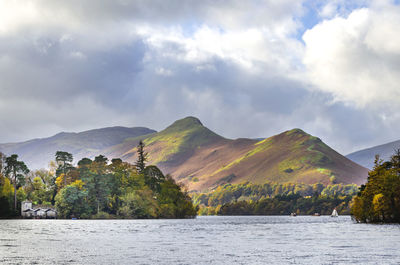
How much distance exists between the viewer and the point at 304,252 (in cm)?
6562

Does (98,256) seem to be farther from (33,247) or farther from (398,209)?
(398,209)

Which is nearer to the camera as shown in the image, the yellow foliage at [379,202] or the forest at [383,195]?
the forest at [383,195]

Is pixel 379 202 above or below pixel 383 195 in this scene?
below

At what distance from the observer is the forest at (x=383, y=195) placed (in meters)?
145

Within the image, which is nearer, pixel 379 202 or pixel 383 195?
pixel 383 195

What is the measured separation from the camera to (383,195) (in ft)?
477

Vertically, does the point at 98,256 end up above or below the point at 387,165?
below

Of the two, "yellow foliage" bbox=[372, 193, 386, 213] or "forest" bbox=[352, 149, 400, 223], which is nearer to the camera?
"forest" bbox=[352, 149, 400, 223]

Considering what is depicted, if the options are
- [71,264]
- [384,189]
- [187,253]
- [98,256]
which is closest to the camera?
[71,264]

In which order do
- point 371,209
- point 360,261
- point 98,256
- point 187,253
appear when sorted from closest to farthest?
point 360,261 < point 98,256 < point 187,253 < point 371,209

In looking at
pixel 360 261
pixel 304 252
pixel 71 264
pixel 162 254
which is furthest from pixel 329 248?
pixel 71 264

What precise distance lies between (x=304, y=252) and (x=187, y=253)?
47.4 ft

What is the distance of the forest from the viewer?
144625mm

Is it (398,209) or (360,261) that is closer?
(360,261)
